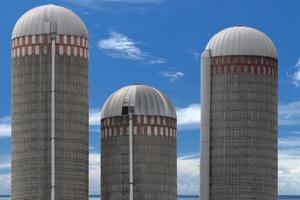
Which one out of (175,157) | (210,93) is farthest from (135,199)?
(210,93)

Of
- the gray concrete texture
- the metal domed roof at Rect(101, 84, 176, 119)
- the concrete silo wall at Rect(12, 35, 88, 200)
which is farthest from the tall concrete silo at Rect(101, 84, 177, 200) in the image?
the gray concrete texture

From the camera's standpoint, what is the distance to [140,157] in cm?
15038

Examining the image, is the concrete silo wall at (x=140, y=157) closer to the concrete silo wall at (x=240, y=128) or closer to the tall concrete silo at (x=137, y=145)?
the tall concrete silo at (x=137, y=145)

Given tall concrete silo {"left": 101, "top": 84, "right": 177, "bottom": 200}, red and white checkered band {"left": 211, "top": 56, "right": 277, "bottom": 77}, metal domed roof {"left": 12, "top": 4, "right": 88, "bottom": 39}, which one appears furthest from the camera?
red and white checkered band {"left": 211, "top": 56, "right": 277, "bottom": 77}

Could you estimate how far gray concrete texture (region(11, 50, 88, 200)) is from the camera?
146 m

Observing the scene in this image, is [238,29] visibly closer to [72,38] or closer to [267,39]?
[267,39]

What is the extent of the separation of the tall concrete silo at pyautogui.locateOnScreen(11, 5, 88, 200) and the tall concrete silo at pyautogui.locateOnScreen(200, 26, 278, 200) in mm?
17751

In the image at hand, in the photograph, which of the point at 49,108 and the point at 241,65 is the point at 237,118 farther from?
the point at 49,108

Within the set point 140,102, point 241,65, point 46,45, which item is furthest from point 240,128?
point 46,45

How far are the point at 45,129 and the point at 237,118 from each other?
83.0ft

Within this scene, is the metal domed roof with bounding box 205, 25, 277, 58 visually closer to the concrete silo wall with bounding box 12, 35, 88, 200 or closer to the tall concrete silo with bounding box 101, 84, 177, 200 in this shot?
the tall concrete silo with bounding box 101, 84, 177, 200

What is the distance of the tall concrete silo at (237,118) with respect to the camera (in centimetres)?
15862

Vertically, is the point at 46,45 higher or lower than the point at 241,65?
higher

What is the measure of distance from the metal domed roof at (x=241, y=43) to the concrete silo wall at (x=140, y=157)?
480 inches
